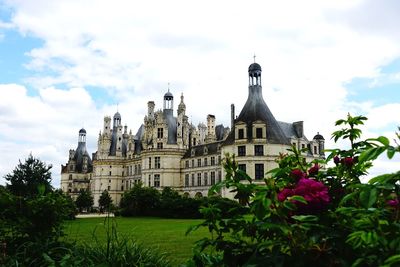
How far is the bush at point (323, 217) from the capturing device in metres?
2.20

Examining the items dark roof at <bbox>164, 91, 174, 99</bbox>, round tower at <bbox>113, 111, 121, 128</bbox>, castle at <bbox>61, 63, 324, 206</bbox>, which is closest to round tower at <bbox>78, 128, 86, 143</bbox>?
castle at <bbox>61, 63, 324, 206</bbox>

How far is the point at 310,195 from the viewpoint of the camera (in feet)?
8.75

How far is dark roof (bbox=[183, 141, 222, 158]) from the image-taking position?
60.2 metres

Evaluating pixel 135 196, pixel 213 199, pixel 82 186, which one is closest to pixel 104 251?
pixel 213 199

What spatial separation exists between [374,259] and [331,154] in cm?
110

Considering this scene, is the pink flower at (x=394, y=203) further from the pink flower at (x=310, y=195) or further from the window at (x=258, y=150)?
the window at (x=258, y=150)

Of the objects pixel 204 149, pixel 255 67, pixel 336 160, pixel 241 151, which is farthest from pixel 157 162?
pixel 336 160

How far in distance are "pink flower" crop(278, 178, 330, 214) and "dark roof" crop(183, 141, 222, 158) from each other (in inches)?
2215

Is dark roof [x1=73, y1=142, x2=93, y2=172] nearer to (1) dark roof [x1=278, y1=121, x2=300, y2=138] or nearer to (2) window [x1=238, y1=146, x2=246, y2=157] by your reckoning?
(1) dark roof [x1=278, y1=121, x2=300, y2=138]

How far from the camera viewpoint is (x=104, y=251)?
19.6 ft

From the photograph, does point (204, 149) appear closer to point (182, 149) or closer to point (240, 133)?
point (182, 149)

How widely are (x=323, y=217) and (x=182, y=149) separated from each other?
63.5m

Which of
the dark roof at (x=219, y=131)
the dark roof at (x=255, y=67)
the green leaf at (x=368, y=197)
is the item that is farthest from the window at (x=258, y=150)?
the green leaf at (x=368, y=197)

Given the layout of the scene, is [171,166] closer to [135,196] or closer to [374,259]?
[135,196]
